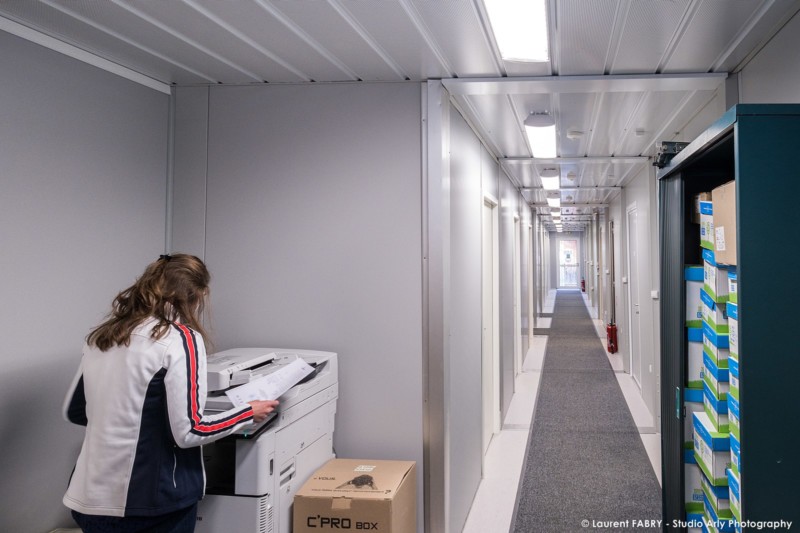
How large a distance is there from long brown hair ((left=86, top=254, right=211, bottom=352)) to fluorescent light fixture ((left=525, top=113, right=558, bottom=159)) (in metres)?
2.23

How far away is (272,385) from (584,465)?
2.71 meters

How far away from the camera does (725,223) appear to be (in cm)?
147

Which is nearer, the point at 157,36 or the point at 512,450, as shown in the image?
the point at 157,36

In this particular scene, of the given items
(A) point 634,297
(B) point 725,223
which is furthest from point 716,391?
(A) point 634,297

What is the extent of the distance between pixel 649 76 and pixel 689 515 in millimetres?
1850

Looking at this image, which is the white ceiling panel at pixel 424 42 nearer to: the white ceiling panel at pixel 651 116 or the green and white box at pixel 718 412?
the white ceiling panel at pixel 651 116

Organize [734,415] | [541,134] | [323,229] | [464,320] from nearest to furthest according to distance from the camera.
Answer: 1. [734,415]
2. [323,229]
3. [464,320]
4. [541,134]

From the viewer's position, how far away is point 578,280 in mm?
22922

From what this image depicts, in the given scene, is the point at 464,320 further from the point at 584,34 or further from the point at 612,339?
the point at 612,339

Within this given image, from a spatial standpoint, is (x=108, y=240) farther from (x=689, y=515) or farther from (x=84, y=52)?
(x=689, y=515)

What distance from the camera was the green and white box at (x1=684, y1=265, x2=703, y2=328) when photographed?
175cm

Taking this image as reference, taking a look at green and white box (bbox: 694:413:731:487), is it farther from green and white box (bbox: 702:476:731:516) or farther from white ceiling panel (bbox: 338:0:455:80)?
white ceiling panel (bbox: 338:0:455:80)

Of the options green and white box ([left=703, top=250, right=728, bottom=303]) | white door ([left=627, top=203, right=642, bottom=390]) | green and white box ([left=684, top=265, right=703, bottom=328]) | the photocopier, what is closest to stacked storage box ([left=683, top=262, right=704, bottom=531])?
green and white box ([left=684, top=265, right=703, bottom=328])

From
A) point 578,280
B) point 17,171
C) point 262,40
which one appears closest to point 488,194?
point 262,40
